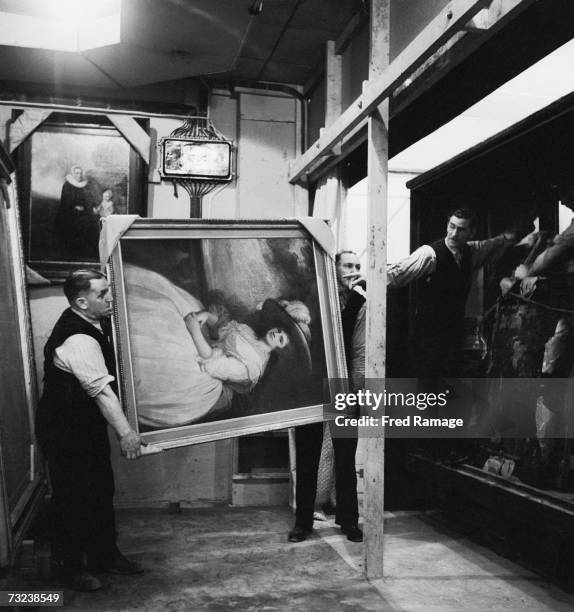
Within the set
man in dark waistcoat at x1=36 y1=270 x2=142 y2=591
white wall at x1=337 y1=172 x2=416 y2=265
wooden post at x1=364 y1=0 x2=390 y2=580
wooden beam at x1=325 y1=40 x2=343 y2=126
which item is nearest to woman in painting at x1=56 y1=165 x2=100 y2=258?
man in dark waistcoat at x1=36 y1=270 x2=142 y2=591

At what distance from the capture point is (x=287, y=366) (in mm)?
3131

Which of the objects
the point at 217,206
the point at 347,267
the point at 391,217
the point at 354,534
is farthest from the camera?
the point at 391,217

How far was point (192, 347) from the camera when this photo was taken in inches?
119

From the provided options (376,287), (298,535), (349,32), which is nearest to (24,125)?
(349,32)

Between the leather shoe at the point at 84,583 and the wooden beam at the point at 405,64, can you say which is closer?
the wooden beam at the point at 405,64

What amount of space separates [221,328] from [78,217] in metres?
2.27

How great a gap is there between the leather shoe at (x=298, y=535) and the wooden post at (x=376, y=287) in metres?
0.73

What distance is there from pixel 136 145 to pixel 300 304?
8.06 ft

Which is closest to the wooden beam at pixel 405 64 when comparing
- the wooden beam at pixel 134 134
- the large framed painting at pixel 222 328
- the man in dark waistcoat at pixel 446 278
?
the large framed painting at pixel 222 328

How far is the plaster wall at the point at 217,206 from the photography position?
4.89m

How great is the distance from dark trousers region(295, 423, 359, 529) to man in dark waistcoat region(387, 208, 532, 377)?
0.91 meters

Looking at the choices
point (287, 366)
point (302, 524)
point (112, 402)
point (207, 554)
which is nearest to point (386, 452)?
point (302, 524)

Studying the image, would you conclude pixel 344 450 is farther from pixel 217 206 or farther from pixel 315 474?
pixel 217 206

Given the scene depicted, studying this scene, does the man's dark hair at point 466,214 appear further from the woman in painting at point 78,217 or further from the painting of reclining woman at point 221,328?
the woman in painting at point 78,217
